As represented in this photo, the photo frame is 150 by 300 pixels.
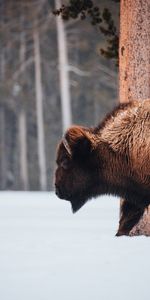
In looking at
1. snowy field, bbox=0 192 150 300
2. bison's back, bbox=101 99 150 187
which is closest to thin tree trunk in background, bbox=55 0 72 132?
snowy field, bbox=0 192 150 300

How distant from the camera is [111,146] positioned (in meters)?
7.41

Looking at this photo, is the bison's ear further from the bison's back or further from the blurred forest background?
the blurred forest background

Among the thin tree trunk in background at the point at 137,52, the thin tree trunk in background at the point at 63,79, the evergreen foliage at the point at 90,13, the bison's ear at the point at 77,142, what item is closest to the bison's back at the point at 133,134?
the bison's ear at the point at 77,142

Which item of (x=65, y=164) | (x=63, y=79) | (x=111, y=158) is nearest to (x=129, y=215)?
(x=111, y=158)

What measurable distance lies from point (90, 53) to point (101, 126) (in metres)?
31.0

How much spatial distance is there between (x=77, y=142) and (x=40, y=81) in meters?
27.6

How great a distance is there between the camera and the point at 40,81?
3453cm

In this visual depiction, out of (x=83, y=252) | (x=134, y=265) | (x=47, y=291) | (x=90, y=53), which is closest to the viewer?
(x=47, y=291)

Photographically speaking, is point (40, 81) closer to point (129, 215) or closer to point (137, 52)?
point (137, 52)

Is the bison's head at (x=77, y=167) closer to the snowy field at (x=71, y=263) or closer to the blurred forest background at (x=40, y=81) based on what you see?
the snowy field at (x=71, y=263)

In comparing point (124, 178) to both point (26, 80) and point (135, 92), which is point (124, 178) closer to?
point (135, 92)

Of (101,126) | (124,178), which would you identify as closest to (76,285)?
(124,178)

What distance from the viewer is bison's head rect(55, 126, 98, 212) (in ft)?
23.9

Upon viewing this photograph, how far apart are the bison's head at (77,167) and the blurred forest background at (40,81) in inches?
925
